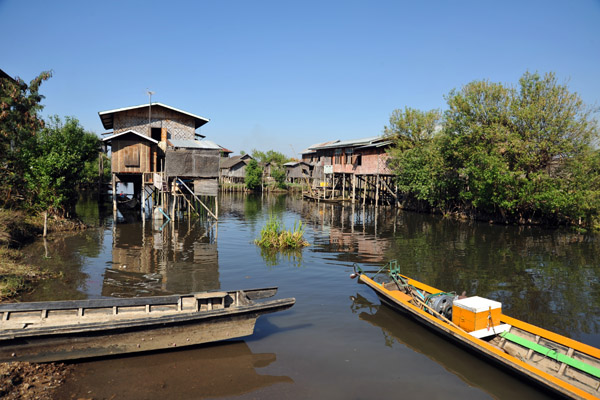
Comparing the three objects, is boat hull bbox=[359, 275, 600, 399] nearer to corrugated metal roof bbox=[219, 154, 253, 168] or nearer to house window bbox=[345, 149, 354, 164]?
house window bbox=[345, 149, 354, 164]

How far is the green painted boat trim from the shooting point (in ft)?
18.8

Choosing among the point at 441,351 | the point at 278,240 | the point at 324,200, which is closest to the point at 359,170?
the point at 324,200

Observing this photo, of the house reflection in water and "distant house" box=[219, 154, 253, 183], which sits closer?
the house reflection in water

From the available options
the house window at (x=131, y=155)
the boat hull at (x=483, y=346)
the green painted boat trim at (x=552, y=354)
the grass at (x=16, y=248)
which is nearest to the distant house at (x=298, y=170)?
the house window at (x=131, y=155)

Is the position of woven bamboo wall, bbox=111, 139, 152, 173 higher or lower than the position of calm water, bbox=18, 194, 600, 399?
higher

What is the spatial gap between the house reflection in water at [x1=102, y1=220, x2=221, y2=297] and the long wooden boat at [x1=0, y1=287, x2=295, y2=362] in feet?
10.4

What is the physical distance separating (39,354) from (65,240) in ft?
38.4

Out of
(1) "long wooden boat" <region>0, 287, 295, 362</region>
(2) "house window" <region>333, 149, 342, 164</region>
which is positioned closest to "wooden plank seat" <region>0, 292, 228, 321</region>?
(1) "long wooden boat" <region>0, 287, 295, 362</region>

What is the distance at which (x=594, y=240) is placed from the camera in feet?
65.3

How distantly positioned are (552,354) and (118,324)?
23.8 feet

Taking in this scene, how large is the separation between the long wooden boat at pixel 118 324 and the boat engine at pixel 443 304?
11.4ft

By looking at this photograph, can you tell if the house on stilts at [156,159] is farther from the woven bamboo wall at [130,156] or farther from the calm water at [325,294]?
the calm water at [325,294]

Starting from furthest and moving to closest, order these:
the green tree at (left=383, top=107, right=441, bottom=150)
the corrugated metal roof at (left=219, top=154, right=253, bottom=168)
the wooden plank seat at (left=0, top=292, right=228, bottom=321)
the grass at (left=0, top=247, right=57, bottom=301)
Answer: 1. the corrugated metal roof at (left=219, top=154, right=253, bottom=168)
2. the green tree at (left=383, top=107, right=441, bottom=150)
3. the grass at (left=0, top=247, right=57, bottom=301)
4. the wooden plank seat at (left=0, top=292, right=228, bottom=321)

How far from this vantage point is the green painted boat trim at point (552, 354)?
5723mm
